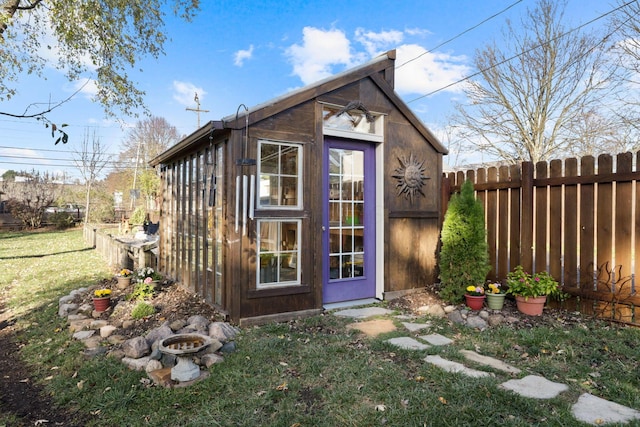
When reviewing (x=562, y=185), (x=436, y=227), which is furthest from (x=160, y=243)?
(x=562, y=185)

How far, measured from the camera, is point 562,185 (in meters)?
4.22

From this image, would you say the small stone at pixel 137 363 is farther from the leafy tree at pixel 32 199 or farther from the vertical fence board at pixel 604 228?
the leafy tree at pixel 32 199

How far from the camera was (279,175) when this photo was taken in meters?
4.21

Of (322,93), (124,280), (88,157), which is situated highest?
(88,157)

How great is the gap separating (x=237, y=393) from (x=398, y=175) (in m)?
3.62

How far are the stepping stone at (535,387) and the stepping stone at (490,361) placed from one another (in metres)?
0.16

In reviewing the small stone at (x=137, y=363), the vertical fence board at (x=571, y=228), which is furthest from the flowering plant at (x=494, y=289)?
the small stone at (x=137, y=363)

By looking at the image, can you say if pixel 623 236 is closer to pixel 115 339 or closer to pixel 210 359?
pixel 210 359

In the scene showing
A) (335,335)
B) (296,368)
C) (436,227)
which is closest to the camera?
(296,368)

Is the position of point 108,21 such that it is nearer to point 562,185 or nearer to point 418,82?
point 562,185

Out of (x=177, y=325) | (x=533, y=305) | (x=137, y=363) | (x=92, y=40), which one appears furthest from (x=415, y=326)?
(x=92, y=40)

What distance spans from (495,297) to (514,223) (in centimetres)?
107

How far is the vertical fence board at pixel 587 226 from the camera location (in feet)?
13.0

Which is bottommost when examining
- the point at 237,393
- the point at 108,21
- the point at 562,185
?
the point at 237,393
